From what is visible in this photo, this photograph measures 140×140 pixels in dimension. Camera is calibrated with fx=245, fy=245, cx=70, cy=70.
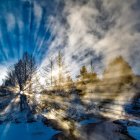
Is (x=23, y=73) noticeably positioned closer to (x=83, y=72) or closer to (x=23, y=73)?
(x=23, y=73)

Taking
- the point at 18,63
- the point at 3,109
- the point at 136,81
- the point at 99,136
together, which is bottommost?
the point at 99,136

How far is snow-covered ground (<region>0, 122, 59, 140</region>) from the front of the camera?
896 inches

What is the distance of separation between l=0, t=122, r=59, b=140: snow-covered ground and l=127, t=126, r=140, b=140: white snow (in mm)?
6990

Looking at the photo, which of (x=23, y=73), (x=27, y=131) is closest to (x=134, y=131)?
(x=27, y=131)

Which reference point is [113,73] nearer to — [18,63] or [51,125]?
[18,63]

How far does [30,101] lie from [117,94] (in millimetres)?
15226

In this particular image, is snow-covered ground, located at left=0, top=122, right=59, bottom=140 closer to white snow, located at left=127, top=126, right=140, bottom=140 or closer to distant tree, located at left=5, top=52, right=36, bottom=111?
white snow, located at left=127, top=126, right=140, bottom=140

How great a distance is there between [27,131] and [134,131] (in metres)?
10.5

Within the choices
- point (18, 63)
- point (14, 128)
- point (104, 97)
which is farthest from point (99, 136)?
point (18, 63)

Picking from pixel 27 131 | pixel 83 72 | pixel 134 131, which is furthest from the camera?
pixel 83 72

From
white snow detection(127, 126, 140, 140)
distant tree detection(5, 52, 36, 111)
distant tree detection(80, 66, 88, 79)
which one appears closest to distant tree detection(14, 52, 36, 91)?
distant tree detection(5, 52, 36, 111)

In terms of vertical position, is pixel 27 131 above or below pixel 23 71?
below

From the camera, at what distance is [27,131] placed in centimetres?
2467

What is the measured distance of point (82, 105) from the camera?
39.1 meters
